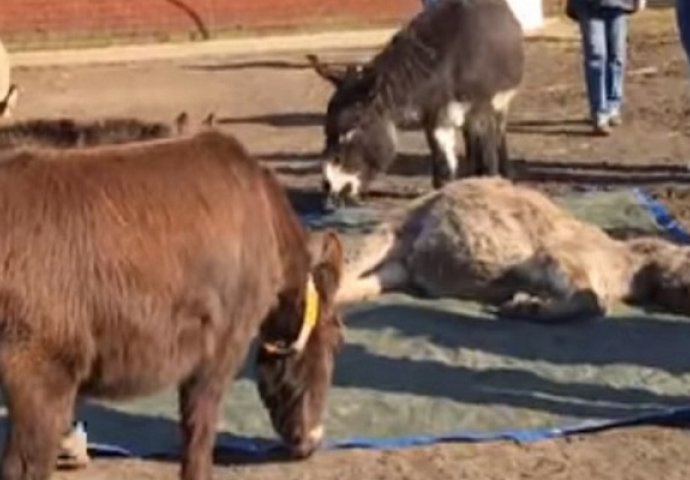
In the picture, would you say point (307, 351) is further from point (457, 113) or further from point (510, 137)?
point (510, 137)

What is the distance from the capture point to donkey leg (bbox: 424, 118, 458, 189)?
36.6ft

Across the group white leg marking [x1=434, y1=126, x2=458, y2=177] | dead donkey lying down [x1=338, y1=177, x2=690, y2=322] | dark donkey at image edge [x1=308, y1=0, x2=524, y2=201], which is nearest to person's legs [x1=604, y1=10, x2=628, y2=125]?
dark donkey at image edge [x1=308, y1=0, x2=524, y2=201]

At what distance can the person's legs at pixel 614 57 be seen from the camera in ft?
44.3

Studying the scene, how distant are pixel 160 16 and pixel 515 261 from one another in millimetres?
12964

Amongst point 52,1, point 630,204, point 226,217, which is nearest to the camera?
point 226,217

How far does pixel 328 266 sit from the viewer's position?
6371 mm

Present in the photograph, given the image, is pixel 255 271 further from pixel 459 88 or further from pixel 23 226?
pixel 459 88

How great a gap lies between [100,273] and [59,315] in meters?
0.17

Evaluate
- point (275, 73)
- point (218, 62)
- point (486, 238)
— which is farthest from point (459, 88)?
point (218, 62)

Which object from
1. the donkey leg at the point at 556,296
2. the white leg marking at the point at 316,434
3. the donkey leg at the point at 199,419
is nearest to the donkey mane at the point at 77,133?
the donkey leg at the point at 199,419

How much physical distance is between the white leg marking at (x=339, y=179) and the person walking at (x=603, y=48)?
287cm

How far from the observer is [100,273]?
5.42 meters

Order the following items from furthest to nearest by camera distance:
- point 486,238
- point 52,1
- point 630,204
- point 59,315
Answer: point 52,1 < point 630,204 < point 486,238 < point 59,315

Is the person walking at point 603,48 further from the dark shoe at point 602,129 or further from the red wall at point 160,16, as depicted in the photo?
the red wall at point 160,16
